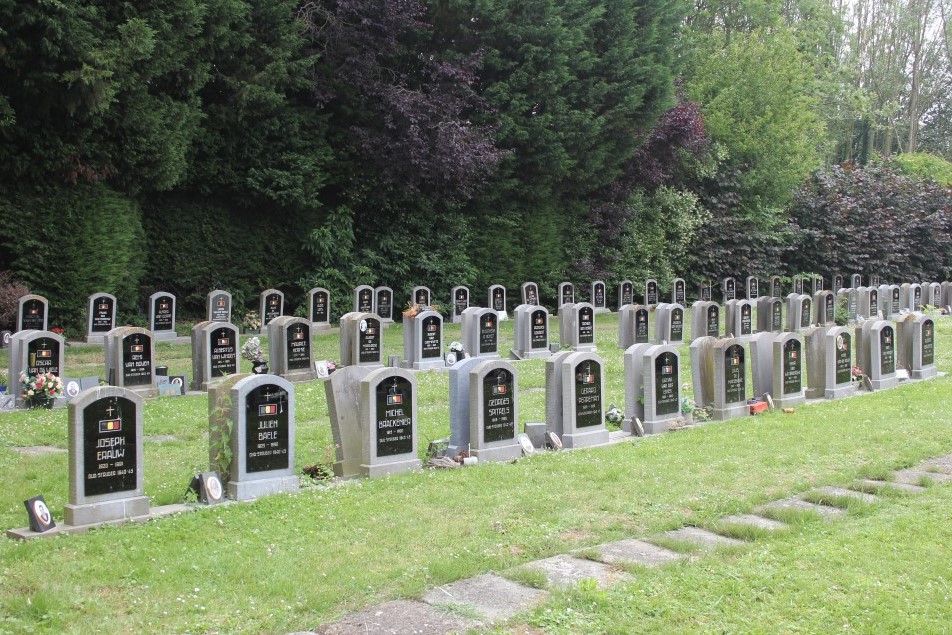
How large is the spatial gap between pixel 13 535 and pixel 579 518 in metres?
3.86

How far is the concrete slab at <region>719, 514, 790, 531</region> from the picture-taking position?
6730 millimetres

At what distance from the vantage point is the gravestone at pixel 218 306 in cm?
2045

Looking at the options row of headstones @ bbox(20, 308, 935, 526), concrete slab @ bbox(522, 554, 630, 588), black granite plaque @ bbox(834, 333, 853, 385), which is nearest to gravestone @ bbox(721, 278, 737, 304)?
black granite plaque @ bbox(834, 333, 853, 385)

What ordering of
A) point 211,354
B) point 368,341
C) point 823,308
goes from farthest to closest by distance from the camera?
point 823,308 → point 368,341 → point 211,354

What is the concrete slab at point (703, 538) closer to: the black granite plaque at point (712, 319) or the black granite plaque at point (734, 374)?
the black granite plaque at point (734, 374)

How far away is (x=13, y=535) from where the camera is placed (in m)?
6.39

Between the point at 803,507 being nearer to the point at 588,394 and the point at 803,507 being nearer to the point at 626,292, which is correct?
the point at 588,394

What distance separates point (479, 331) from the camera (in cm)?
1681

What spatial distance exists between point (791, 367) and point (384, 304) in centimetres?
1321

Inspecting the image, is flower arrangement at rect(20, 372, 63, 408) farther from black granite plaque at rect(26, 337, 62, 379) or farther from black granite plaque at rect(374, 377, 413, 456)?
black granite plaque at rect(374, 377, 413, 456)

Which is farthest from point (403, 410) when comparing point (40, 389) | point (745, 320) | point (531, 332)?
point (745, 320)

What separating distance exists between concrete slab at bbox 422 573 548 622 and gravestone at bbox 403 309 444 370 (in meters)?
10.5

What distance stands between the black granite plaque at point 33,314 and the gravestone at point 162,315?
236cm

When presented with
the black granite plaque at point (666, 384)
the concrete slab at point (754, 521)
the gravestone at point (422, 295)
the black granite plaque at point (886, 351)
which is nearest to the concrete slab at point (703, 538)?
the concrete slab at point (754, 521)
